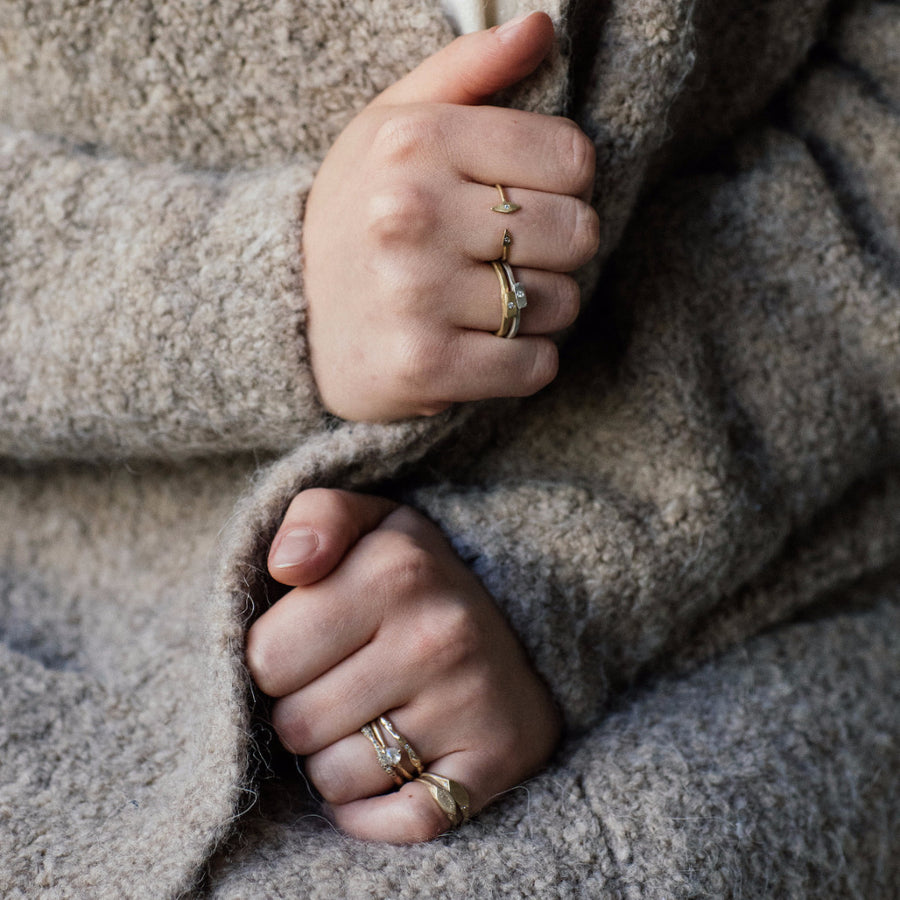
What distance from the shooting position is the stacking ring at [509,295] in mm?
475

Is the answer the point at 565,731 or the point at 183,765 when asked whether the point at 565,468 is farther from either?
the point at 183,765

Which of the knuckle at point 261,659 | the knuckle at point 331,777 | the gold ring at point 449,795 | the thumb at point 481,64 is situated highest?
the thumb at point 481,64

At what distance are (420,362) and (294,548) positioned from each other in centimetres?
12

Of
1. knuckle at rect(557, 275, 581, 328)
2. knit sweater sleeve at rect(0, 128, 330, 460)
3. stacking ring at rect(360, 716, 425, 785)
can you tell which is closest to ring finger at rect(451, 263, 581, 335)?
knuckle at rect(557, 275, 581, 328)

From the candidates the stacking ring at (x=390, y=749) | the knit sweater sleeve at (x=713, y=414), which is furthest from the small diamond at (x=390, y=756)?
the knit sweater sleeve at (x=713, y=414)

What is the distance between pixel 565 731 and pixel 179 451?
0.32 m

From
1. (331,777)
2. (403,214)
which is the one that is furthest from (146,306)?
(331,777)

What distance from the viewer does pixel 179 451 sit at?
1.93 ft

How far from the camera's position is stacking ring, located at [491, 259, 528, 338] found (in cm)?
47

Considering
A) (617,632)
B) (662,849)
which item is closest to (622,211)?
(617,632)

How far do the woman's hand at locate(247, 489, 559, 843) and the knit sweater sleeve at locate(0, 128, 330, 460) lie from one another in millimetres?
97

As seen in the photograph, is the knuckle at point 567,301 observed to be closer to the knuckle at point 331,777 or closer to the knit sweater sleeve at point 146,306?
the knit sweater sleeve at point 146,306

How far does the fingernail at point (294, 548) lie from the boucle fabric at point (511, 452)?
0.11 ft

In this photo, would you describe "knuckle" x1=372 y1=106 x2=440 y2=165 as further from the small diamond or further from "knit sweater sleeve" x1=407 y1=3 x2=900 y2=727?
the small diamond
